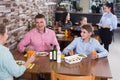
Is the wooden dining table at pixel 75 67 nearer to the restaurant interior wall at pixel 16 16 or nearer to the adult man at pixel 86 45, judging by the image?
the adult man at pixel 86 45

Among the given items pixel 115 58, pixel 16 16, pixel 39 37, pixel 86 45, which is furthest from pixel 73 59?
pixel 115 58

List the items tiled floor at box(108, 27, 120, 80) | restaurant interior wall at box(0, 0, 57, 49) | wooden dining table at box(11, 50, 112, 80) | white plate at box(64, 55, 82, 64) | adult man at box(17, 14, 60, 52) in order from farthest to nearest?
tiled floor at box(108, 27, 120, 80) < adult man at box(17, 14, 60, 52) < restaurant interior wall at box(0, 0, 57, 49) < white plate at box(64, 55, 82, 64) < wooden dining table at box(11, 50, 112, 80)

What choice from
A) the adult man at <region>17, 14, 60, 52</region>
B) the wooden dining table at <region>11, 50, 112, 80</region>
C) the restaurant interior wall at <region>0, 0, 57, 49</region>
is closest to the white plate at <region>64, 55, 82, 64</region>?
the wooden dining table at <region>11, 50, 112, 80</region>

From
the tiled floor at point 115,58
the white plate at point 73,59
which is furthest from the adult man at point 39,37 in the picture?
the tiled floor at point 115,58

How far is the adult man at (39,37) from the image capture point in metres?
3.90

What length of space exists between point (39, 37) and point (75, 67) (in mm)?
1324

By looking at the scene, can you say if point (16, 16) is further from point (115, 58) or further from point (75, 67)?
point (115, 58)

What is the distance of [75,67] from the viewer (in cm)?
285

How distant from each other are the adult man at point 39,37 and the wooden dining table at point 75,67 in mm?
714

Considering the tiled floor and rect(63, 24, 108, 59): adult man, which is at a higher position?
rect(63, 24, 108, 59): adult man

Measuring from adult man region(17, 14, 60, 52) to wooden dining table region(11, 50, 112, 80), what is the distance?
71 cm

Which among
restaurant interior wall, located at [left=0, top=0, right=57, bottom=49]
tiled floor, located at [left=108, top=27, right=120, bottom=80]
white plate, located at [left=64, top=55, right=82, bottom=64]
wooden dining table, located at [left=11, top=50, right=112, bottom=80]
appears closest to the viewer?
wooden dining table, located at [left=11, top=50, right=112, bottom=80]

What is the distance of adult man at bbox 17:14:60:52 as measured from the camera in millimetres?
3902

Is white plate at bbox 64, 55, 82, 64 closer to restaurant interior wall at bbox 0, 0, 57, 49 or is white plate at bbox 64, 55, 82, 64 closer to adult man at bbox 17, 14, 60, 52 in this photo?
→ adult man at bbox 17, 14, 60, 52
